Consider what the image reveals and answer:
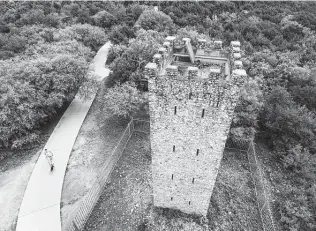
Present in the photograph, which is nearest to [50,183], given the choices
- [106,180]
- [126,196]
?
[106,180]

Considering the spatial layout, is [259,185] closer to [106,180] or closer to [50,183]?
[106,180]

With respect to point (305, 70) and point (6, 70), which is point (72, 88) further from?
point (305, 70)

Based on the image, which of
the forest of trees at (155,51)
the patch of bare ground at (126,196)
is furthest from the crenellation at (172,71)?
the forest of trees at (155,51)

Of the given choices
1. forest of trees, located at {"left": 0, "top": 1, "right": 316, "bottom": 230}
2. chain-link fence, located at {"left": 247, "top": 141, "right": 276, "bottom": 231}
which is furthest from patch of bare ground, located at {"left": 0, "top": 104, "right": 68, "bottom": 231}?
chain-link fence, located at {"left": 247, "top": 141, "right": 276, "bottom": 231}

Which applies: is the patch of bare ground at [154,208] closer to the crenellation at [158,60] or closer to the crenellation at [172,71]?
the crenellation at [172,71]

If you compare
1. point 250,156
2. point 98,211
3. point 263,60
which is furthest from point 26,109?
point 263,60

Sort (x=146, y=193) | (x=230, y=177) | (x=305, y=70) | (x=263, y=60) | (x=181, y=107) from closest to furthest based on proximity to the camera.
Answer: (x=181, y=107), (x=146, y=193), (x=230, y=177), (x=305, y=70), (x=263, y=60)
